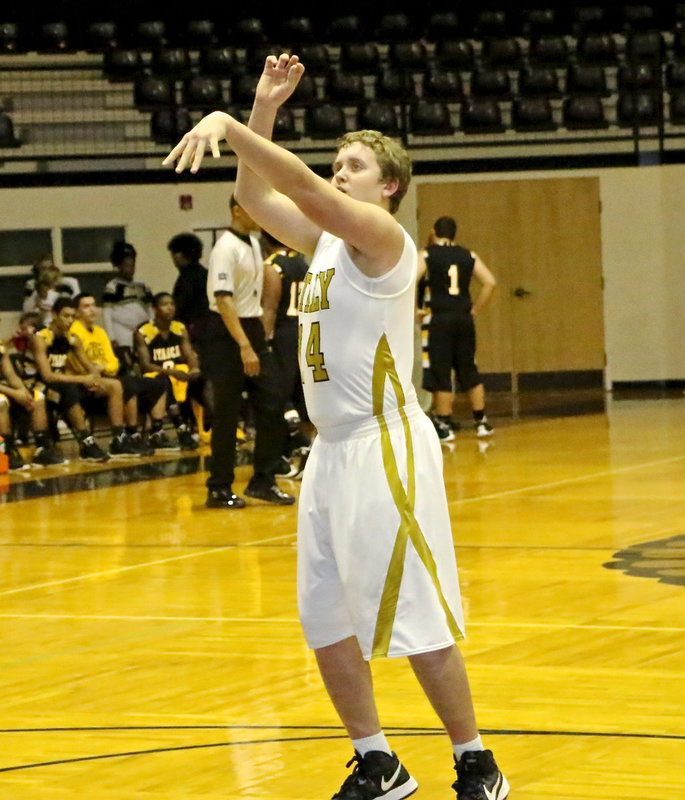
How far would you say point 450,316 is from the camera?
13609 mm

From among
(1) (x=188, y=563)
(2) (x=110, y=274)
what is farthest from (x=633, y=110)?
(1) (x=188, y=563)

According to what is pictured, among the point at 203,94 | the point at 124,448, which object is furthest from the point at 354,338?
the point at 203,94

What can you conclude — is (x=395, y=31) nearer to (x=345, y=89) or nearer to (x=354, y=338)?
(x=345, y=89)

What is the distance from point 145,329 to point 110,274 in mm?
4404

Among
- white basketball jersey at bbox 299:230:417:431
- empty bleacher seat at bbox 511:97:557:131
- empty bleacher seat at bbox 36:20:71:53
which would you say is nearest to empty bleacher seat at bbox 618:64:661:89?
empty bleacher seat at bbox 511:97:557:131

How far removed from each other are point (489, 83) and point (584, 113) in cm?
124

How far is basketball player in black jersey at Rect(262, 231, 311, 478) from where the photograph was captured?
34.3 feet

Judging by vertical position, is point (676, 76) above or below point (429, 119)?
above

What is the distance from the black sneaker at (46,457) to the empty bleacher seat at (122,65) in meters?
7.82

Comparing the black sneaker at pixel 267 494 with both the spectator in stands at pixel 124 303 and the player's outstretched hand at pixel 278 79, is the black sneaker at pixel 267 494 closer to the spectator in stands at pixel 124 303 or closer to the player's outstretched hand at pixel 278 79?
the spectator in stands at pixel 124 303

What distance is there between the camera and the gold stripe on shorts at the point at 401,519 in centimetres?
357

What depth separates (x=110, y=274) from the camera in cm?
1816

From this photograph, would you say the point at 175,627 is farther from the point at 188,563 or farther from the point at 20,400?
the point at 20,400

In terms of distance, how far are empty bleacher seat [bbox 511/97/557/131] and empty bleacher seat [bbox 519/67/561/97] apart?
0.17 m
